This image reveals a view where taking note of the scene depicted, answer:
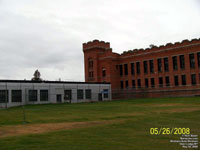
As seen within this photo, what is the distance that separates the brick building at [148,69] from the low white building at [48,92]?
665cm

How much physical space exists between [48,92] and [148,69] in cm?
2707

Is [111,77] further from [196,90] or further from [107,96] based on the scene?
[196,90]

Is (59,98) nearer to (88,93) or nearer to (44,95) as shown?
(44,95)

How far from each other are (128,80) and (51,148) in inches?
2391

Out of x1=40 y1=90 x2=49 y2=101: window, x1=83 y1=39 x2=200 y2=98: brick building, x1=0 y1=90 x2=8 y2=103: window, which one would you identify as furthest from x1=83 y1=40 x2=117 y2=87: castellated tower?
x1=0 y1=90 x2=8 y2=103: window

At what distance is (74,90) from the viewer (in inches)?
2275

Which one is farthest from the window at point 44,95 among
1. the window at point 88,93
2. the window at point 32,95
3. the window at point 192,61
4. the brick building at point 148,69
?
the window at point 192,61

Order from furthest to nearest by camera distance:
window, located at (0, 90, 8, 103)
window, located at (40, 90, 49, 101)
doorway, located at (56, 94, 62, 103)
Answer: doorway, located at (56, 94, 62, 103) → window, located at (40, 90, 49, 101) → window, located at (0, 90, 8, 103)

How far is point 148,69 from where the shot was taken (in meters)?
65.3

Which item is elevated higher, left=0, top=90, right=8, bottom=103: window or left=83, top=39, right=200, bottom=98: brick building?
left=83, top=39, right=200, bottom=98: brick building

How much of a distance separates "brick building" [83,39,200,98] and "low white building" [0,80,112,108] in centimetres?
665

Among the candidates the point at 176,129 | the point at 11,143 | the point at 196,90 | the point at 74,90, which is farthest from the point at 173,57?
the point at 11,143

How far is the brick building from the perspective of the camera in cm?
5719
